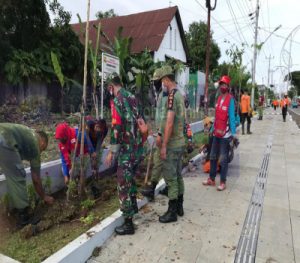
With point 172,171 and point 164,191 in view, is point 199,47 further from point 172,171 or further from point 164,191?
point 172,171

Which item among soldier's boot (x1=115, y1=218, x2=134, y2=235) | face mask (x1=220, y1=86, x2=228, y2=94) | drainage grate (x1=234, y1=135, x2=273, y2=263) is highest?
face mask (x1=220, y1=86, x2=228, y2=94)

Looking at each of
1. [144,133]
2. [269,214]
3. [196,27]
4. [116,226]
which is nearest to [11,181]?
[116,226]

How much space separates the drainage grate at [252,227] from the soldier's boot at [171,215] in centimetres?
86

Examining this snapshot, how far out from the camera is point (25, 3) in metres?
12.0

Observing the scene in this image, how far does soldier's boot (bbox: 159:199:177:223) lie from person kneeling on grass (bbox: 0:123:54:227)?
1597 mm

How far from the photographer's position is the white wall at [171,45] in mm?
21594

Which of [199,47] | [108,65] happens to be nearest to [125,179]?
[108,65]

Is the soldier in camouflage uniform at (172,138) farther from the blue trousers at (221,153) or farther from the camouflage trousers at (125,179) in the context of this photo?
the blue trousers at (221,153)

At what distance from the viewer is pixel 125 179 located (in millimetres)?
3543

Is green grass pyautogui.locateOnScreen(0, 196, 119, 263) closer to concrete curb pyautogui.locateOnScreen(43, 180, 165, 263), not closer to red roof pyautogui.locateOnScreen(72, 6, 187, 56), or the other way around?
concrete curb pyautogui.locateOnScreen(43, 180, 165, 263)

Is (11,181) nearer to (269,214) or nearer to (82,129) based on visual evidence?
(82,129)

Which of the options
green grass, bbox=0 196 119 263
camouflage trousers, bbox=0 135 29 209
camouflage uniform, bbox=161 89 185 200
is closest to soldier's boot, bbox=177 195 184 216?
camouflage uniform, bbox=161 89 185 200

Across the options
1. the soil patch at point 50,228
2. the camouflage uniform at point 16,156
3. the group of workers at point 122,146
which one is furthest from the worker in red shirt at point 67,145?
the camouflage uniform at point 16,156

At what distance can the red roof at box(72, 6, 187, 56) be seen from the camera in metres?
20.9
